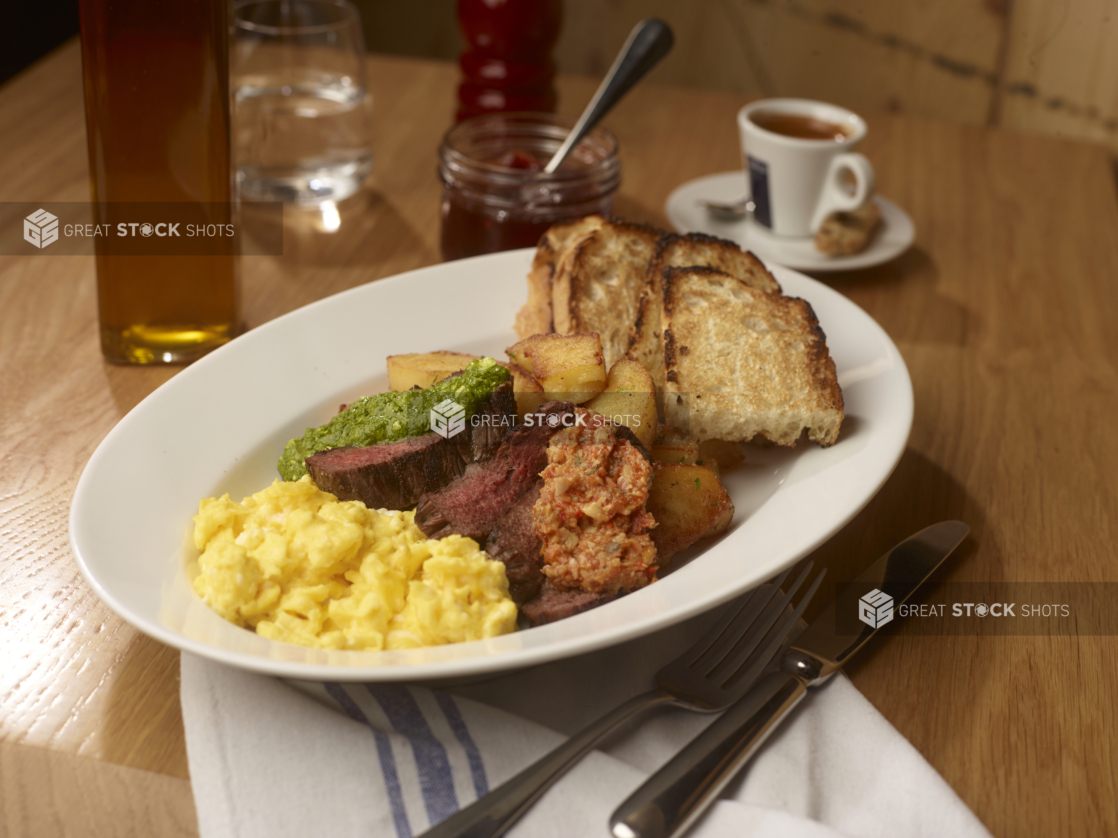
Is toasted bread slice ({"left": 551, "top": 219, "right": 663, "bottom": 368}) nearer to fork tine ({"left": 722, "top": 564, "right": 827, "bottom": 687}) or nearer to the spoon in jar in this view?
the spoon in jar

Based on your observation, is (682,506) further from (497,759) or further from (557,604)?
(497,759)

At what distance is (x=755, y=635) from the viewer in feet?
4.79

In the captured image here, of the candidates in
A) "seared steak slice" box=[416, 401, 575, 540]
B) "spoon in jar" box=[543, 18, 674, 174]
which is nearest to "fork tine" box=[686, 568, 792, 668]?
"seared steak slice" box=[416, 401, 575, 540]

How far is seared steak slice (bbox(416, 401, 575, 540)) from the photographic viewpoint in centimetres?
150

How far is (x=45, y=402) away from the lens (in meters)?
2.04

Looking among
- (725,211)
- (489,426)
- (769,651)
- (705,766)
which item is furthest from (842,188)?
(705,766)

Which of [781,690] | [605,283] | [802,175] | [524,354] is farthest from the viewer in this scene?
[802,175]

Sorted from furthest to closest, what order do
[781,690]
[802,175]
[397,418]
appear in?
[802,175] < [397,418] < [781,690]

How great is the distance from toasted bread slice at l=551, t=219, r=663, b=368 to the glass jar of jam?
23cm

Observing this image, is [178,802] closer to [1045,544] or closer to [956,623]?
[956,623]

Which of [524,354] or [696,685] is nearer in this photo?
[696,685]

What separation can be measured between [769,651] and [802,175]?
1.72m

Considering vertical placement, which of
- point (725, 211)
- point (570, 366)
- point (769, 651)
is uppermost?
point (570, 366)

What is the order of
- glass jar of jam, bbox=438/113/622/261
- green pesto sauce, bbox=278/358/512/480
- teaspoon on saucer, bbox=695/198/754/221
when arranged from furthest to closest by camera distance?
teaspoon on saucer, bbox=695/198/754/221
glass jar of jam, bbox=438/113/622/261
green pesto sauce, bbox=278/358/512/480
